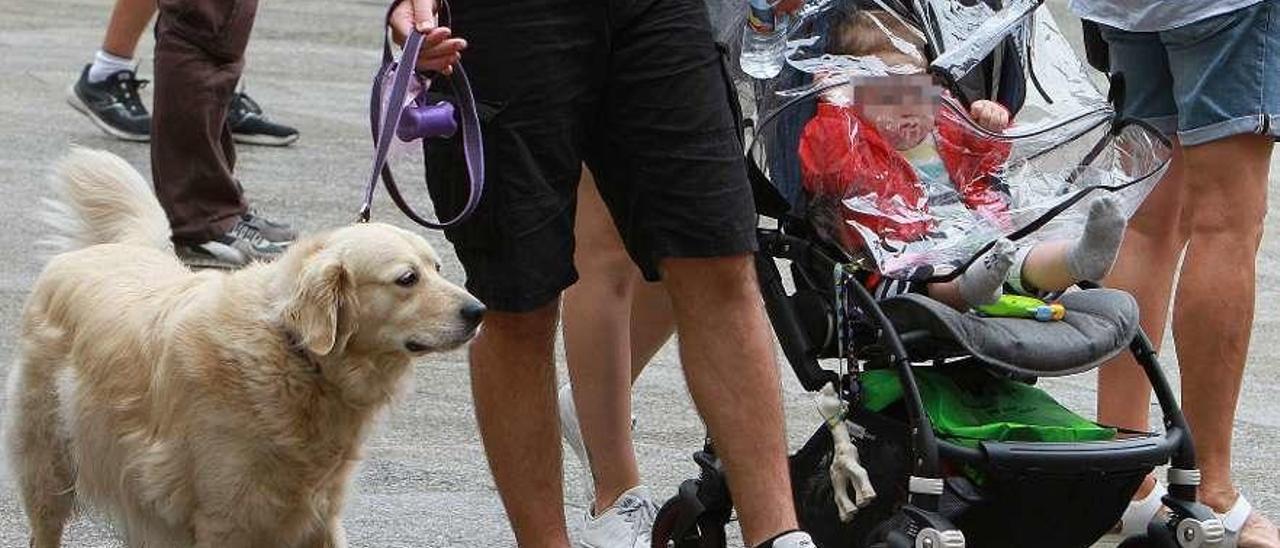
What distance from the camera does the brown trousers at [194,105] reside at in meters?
7.39

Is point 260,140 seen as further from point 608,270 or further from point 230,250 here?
point 608,270

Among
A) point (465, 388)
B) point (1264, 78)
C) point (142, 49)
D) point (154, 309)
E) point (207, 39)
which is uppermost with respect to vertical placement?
point (1264, 78)

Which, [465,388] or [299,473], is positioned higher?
[299,473]

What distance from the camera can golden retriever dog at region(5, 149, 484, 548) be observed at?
412cm

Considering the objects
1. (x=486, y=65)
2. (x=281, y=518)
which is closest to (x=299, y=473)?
(x=281, y=518)

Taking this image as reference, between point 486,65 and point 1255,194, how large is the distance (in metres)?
1.92

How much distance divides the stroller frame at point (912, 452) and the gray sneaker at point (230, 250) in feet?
10.5

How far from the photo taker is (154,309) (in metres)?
4.40

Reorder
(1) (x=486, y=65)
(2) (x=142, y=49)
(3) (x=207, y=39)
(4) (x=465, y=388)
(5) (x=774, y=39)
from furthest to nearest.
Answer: (2) (x=142, y=49)
(3) (x=207, y=39)
(4) (x=465, y=388)
(5) (x=774, y=39)
(1) (x=486, y=65)

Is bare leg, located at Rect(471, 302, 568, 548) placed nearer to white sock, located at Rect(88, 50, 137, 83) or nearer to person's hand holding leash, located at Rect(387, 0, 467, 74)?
person's hand holding leash, located at Rect(387, 0, 467, 74)

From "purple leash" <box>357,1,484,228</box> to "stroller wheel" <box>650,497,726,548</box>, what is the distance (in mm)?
836

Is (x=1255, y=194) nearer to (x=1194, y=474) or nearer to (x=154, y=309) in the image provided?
A: (x=1194, y=474)

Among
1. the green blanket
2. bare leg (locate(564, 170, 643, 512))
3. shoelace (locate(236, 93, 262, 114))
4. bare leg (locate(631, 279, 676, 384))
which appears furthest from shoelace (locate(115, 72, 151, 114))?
the green blanket

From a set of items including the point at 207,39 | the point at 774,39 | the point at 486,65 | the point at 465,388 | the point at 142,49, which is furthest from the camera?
the point at 142,49
